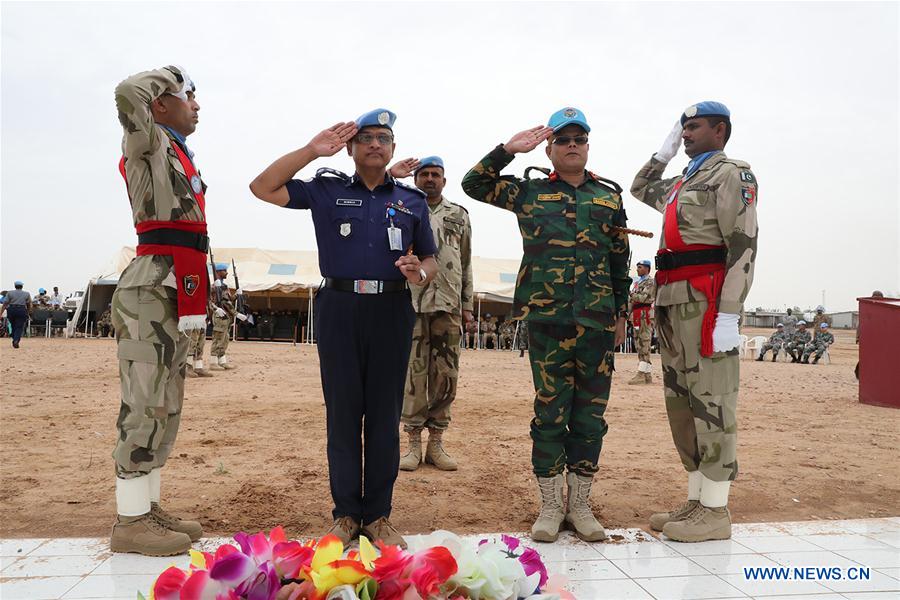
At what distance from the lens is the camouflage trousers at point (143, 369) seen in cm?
312

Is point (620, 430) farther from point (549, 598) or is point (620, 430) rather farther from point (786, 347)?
point (786, 347)

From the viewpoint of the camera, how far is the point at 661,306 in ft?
12.5

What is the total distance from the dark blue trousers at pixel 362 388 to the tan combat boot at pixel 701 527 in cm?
155

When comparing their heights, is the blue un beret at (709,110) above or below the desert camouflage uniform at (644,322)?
above

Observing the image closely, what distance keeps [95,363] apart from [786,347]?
1988 cm

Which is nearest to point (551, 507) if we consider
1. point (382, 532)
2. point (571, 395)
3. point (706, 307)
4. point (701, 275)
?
point (571, 395)

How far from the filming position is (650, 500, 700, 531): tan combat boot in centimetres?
359

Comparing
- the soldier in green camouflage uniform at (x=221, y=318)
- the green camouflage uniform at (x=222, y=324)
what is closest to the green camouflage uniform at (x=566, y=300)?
the soldier in green camouflage uniform at (x=221, y=318)

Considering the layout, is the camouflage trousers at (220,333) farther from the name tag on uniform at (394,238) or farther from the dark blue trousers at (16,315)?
the name tag on uniform at (394,238)

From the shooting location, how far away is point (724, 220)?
3539 millimetres

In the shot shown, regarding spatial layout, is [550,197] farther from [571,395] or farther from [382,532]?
[382,532]

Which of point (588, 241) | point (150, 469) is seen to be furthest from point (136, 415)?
point (588, 241)

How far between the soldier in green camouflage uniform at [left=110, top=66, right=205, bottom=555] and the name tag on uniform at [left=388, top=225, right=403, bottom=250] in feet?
3.43

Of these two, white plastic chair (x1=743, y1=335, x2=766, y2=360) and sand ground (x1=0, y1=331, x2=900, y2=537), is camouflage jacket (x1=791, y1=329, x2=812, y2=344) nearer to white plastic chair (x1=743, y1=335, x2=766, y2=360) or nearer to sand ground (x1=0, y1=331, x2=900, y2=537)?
white plastic chair (x1=743, y1=335, x2=766, y2=360)
